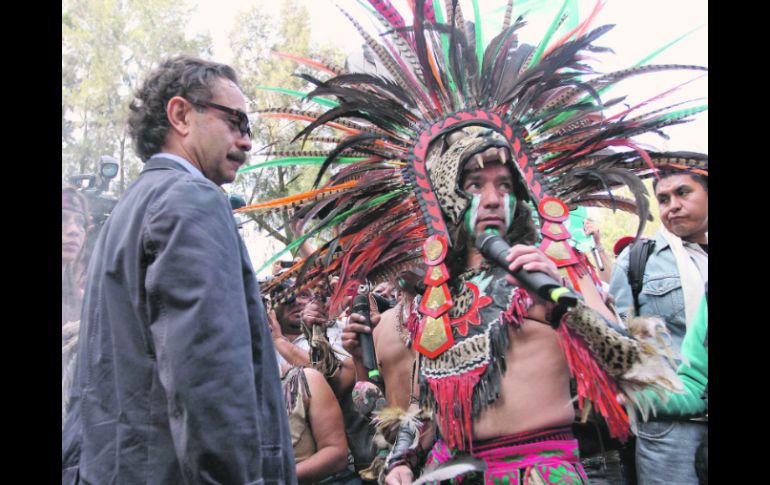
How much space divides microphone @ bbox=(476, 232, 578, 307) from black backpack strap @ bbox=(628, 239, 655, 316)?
1.06 metres

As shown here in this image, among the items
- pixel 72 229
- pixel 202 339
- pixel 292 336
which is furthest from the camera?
pixel 292 336

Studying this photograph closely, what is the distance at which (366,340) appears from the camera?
3.17 metres

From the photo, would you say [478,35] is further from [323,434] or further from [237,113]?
[323,434]

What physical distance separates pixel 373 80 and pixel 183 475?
6.55 ft

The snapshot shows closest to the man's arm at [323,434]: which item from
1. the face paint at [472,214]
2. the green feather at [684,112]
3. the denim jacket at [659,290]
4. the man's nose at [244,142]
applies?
the face paint at [472,214]

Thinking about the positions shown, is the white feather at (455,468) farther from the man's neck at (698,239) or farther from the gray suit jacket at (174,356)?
the man's neck at (698,239)

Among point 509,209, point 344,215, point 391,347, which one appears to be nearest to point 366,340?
point 391,347

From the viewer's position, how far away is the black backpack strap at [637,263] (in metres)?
3.23

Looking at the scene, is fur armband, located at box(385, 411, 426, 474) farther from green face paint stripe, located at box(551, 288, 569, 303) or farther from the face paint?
green face paint stripe, located at box(551, 288, 569, 303)

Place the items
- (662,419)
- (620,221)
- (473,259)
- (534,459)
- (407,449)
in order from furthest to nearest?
1. (620,221)
2. (662,419)
3. (473,259)
4. (407,449)
5. (534,459)

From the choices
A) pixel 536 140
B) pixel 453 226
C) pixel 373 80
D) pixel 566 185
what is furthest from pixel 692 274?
pixel 373 80

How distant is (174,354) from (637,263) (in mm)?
2439

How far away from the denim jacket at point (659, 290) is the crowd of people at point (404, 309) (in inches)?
0.4

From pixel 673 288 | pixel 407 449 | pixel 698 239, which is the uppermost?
pixel 698 239
